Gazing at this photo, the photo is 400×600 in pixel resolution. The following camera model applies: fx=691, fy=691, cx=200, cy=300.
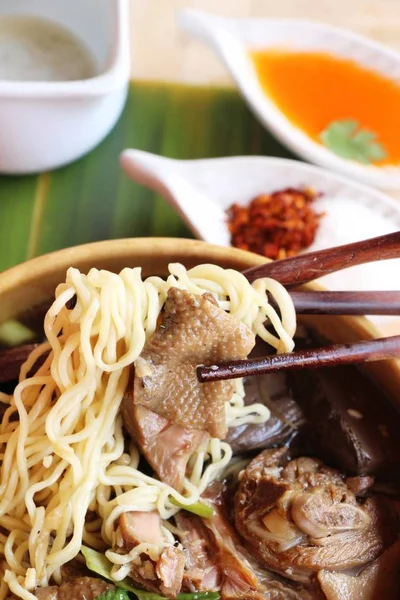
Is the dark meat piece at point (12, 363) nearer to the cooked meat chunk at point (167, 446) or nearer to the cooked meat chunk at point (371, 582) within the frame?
the cooked meat chunk at point (167, 446)

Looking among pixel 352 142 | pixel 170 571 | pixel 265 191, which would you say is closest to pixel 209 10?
pixel 352 142

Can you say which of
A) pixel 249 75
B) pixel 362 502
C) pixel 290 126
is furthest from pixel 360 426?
pixel 249 75

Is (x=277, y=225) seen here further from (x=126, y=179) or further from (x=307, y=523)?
(x=307, y=523)

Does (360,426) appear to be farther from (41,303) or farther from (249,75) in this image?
(249,75)

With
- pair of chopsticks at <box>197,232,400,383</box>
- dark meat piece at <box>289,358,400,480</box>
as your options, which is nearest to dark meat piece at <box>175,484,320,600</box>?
dark meat piece at <box>289,358,400,480</box>

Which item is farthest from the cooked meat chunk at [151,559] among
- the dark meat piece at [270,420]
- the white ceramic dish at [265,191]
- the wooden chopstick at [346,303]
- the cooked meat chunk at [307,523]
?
the white ceramic dish at [265,191]
